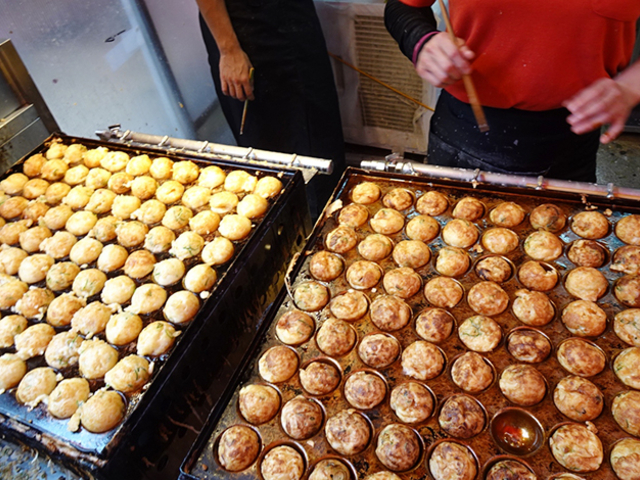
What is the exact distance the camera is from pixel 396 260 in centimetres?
235

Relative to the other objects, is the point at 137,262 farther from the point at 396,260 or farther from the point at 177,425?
the point at 396,260

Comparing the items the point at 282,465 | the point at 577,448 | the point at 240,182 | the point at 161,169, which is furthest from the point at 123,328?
the point at 577,448

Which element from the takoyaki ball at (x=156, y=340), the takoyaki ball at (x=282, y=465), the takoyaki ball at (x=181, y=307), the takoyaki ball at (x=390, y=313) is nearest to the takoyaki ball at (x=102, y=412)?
the takoyaki ball at (x=156, y=340)

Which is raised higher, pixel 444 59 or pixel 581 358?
pixel 444 59

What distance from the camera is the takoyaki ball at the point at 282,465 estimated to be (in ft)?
5.42

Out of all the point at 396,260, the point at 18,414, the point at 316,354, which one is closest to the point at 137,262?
the point at 18,414

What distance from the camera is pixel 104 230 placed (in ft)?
8.91

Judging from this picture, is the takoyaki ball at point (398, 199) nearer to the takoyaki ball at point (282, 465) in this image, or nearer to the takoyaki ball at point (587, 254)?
the takoyaki ball at point (587, 254)

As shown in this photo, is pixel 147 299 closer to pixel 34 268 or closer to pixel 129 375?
pixel 129 375

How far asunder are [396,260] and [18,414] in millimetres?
2006

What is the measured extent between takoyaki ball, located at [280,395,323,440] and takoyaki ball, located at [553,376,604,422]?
1001mm

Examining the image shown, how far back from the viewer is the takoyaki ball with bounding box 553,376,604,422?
66.7 inches

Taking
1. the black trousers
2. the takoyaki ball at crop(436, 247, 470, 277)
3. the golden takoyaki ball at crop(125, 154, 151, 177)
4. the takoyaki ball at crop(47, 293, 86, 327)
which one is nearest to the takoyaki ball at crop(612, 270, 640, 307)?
the takoyaki ball at crop(436, 247, 470, 277)

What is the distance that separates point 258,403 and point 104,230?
1620 millimetres
